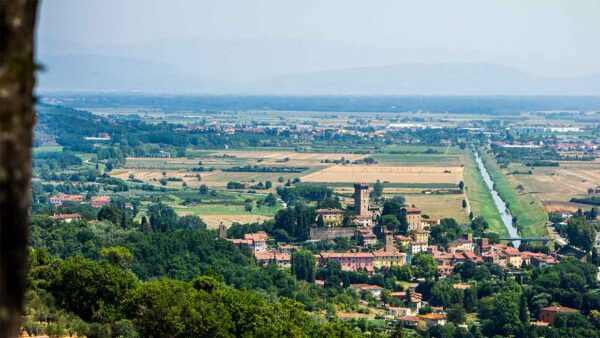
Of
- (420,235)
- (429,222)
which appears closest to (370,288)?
(420,235)

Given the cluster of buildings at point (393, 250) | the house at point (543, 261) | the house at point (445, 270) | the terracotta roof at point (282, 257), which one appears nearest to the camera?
the house at point (445, 270)

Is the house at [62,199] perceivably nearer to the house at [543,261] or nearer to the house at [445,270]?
the house at [445,270]

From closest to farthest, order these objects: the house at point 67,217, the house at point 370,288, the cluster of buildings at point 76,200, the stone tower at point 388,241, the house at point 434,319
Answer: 1. the house at point 434,319
2. the house at point 370,288
3. the house at point 67,217
4. the stone tower at point 388,241
5. the cluster of buildings at point 76,200

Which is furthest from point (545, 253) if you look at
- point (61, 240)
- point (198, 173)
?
point (198, 173)

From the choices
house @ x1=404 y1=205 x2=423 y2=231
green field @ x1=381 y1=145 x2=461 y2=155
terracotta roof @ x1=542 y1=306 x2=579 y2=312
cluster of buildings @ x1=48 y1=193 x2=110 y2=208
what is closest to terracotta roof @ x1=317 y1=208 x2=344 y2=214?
house @ x1=404 y1=205 x2=423 y2=231

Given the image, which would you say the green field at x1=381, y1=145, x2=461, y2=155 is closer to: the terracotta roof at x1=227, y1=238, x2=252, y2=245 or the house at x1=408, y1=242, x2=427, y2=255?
the house at x1=408, y1=242, x2=427, y2=255

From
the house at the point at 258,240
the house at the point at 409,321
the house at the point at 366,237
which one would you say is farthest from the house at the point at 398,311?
the house at the point at 366,237
